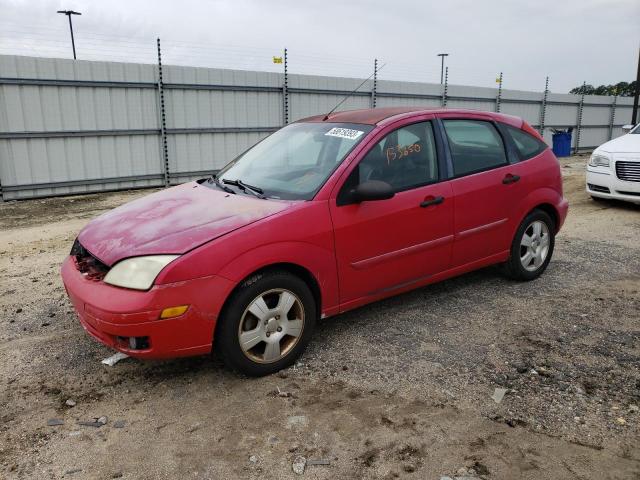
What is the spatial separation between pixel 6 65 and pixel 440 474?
1048cm

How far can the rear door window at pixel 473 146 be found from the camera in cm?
427

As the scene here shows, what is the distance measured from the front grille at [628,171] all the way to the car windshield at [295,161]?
6.25 m

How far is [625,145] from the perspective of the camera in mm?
8578

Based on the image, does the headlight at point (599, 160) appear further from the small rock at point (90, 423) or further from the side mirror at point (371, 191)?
the small rock at point (90, 423)

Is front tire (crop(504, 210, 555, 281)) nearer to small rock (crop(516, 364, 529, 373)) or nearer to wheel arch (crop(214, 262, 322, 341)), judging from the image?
small rock (crop(516, 364, 529, 373))

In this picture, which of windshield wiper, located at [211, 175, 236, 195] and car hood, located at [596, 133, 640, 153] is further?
car hood, located at [596, 133, 640, 153]

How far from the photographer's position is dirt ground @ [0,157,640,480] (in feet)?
8.35

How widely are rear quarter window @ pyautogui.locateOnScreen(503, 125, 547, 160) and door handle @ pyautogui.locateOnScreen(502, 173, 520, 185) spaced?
0.83 feet

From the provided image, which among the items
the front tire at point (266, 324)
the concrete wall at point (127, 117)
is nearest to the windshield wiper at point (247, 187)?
the front tire at point (266, 324)

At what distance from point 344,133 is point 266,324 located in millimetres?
1569

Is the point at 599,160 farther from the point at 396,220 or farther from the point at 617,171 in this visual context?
the point at 396,220

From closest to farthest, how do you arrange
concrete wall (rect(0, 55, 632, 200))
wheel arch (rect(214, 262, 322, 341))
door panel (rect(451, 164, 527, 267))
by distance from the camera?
1. wheel arch (rect(214, 262, 322, 341))
2. door panel (rect(451, 164, 527, 267))
3. concrete wall (rect(0, 55, 632, 200))

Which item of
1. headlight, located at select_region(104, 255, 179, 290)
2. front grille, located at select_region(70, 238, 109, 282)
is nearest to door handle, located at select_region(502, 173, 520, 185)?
headlight, located at select_region(104, 255, 179, 290)

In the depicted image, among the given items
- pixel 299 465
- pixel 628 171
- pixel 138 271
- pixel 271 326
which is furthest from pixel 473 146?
pixel 628 171
